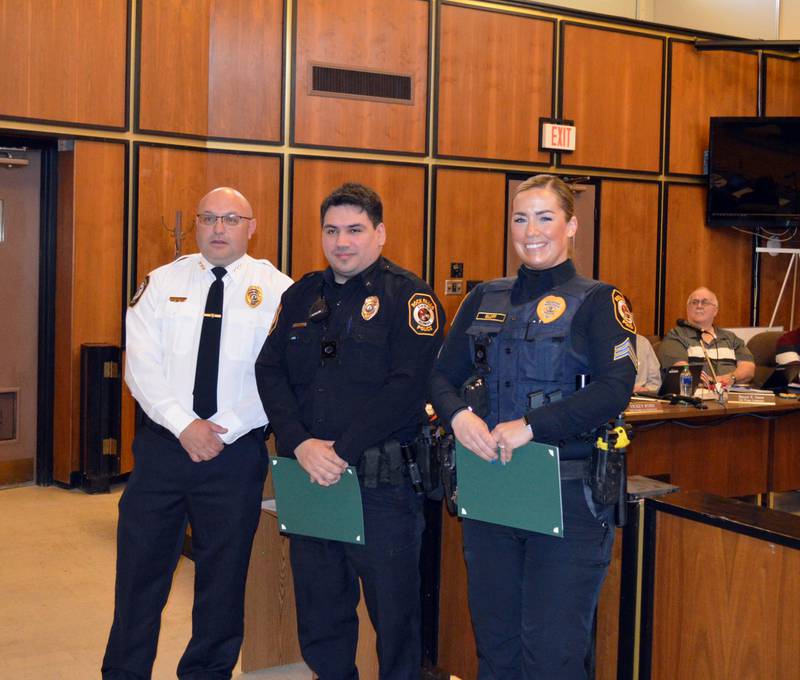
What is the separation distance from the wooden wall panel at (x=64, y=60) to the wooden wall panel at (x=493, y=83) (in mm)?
2476

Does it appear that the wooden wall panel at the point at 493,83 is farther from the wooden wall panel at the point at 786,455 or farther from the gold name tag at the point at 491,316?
the gold name tag at the point at 491,316

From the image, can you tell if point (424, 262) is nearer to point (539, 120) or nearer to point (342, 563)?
point (539, 120)

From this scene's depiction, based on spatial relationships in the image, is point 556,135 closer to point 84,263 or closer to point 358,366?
point 84,263

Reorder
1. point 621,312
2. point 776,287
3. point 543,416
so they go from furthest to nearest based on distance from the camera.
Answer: point 776,287 < point 621,312 < point 543,416

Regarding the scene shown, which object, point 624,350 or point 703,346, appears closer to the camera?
point 624,350

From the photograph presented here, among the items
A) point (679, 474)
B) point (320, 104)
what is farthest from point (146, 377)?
point (320, 104)

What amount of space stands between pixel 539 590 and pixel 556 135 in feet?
20.3

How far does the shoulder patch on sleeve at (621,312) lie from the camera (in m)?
2.30

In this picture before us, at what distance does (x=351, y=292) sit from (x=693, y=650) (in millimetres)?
1272

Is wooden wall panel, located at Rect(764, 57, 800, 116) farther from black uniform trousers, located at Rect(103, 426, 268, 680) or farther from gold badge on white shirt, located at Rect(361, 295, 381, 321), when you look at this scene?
black uniform trousers, located at Rect(103, 426, 268, 680)

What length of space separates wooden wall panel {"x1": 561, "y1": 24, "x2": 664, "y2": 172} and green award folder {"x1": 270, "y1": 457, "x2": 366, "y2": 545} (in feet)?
19.3

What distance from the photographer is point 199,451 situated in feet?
9.12

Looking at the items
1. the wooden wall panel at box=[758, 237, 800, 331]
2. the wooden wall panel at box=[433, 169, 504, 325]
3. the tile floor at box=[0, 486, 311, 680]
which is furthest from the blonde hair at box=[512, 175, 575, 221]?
the wooden wall panel at box=[758, 237, 800, 331]

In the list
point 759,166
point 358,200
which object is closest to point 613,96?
point 759,166
